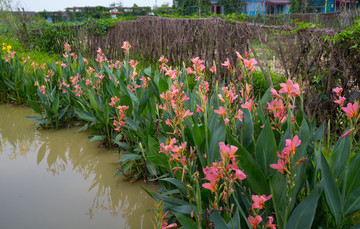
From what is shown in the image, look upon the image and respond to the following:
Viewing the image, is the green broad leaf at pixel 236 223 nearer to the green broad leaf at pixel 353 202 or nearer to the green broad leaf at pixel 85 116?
the green broad leaf at pixel 353 202

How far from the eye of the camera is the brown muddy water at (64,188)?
2.44 m

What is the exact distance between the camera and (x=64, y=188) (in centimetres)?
292

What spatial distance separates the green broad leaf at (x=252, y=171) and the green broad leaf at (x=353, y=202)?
0.34m

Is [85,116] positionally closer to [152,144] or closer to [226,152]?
[152,144]

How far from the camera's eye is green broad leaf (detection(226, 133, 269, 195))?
5.09 ft

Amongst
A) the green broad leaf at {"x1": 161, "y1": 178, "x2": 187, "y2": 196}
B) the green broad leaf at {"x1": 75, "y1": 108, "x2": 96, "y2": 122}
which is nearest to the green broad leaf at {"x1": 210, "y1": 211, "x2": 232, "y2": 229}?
the green broad leaf at {"x1": 161, "y1": 178, "x2": 187, "y2": 196}

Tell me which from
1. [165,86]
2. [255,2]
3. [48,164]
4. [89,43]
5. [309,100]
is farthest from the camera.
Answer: [255,2]

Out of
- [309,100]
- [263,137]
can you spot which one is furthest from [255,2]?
[263,137]

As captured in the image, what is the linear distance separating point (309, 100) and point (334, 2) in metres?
34.8

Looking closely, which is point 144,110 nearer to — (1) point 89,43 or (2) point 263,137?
(2) point 263,137

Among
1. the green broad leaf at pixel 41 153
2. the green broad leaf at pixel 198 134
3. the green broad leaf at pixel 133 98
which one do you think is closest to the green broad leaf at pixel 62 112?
the green broad leaf at pixel 41 153

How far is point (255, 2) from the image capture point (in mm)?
32781

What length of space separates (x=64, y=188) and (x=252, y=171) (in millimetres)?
1894

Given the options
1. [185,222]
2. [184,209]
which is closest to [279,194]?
[185,222]
